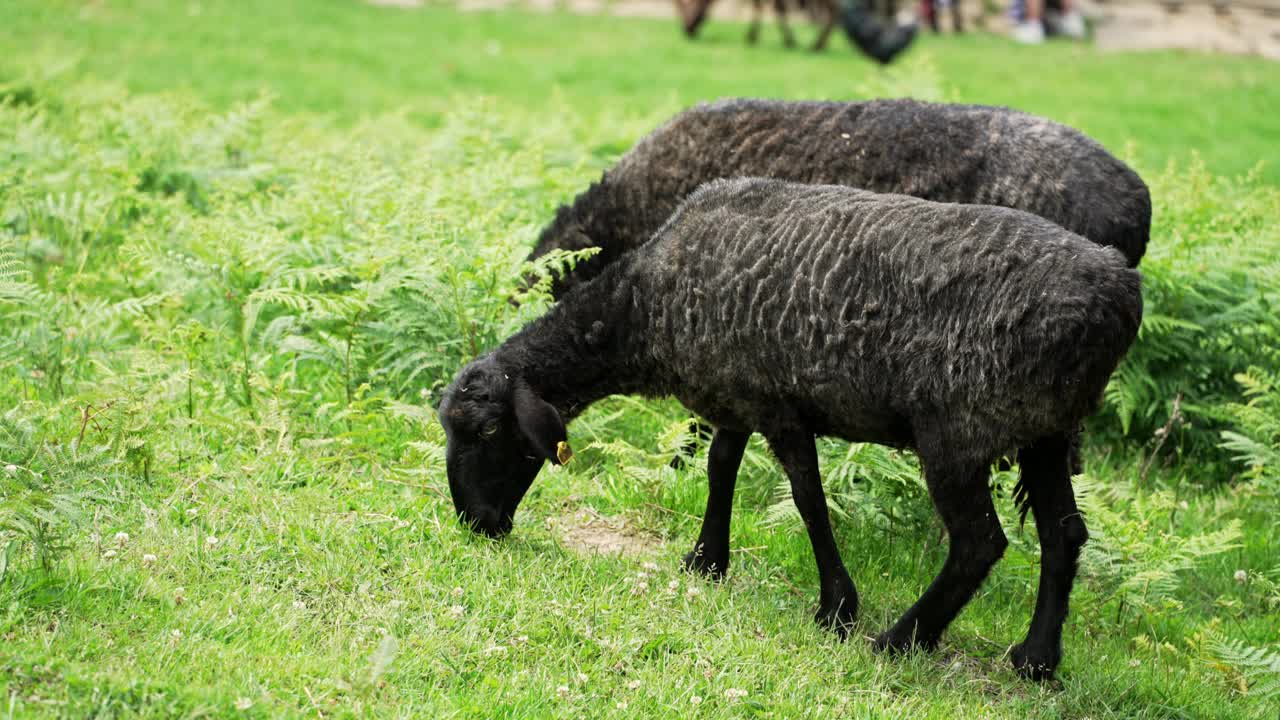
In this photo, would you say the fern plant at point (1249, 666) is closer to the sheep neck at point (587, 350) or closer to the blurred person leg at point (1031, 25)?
the sheep neck at point (587, 350)

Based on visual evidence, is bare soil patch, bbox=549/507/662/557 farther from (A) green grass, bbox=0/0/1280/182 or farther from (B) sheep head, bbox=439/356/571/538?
(A) green grass, bbox=0/0/1280/182

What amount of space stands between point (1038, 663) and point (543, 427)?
2068mm

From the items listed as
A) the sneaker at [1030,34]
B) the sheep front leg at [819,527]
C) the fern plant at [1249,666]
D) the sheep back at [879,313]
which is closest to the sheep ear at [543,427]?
the sheep back at [879,313]

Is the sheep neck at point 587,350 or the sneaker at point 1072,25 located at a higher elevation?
the sheep neck at point 587,350

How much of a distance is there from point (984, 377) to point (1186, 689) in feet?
5.30

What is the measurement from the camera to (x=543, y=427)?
5.29 metres

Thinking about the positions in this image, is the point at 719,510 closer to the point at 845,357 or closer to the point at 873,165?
the point at 845,357

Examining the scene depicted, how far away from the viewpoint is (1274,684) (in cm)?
488

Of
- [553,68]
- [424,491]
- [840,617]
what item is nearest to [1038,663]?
[840,617]

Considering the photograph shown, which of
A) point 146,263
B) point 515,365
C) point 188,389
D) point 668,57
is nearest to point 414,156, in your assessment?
point 146,263

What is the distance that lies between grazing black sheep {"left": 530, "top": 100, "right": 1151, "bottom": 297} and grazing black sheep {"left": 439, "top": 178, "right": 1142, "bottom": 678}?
109cm

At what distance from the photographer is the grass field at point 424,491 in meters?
4.47

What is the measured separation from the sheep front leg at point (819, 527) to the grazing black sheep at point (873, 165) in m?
1.70

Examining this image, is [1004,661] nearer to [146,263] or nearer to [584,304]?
[584,304]
